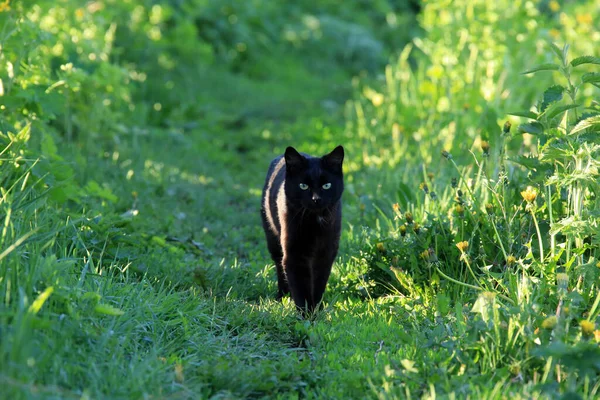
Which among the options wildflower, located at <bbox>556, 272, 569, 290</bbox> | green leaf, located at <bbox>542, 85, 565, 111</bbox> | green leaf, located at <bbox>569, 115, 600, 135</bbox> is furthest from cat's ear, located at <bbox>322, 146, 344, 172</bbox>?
wildflower, located at <bbox>556, 272, 569, 290</bbox>

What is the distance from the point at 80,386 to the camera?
2768 mm

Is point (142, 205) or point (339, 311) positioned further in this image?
point (142, 205)

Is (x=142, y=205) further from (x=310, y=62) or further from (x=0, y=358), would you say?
(x=310, y=62)

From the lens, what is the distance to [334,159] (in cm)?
434

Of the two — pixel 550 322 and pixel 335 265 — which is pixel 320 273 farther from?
pixel 550 322

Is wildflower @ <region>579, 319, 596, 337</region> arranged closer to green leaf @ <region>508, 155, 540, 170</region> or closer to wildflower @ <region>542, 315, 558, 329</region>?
wildflower @ <region>542, 315, 558, 329</region>

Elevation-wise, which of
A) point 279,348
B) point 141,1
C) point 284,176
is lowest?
point 279,348

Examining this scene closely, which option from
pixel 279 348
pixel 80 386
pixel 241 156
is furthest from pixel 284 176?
pixel 241 156

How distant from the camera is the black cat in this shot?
4.16 metres

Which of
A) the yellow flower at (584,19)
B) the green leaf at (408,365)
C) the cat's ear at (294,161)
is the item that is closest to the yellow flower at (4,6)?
the cat's ear at (294,161)

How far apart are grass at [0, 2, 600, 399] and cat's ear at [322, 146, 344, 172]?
420 mm

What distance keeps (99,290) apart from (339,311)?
1287 mm

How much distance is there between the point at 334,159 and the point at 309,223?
410mm

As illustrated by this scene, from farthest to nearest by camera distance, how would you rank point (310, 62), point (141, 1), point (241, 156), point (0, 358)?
point (310, 62), point (141, 1), point (241, 156), point (0, 358)
